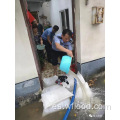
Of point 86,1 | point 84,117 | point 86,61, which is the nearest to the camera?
point 84,117

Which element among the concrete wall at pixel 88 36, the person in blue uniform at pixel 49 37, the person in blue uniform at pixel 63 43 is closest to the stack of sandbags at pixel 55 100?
the person in blue uniform at pixel 63 43

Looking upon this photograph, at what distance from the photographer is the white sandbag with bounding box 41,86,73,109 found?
2.16 m

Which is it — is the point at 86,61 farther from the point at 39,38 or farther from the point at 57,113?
the point at 39,38

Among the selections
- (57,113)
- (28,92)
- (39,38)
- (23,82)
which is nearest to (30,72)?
(23,82)

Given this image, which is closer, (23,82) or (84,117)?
(84,117)

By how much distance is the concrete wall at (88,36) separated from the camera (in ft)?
7.28

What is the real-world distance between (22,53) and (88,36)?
1.86 metres

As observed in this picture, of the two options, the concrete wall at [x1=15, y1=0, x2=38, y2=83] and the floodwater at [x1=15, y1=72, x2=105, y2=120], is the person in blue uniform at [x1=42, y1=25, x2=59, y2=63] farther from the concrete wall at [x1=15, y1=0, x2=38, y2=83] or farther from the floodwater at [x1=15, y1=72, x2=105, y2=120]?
the floodwater at [x1=15, y1=72, x2=105, y2=120]

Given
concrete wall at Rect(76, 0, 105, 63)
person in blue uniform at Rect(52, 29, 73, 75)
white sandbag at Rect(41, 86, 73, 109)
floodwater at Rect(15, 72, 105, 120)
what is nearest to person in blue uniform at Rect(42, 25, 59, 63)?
person in blue uniform at Rect(52, 29, 73, 75)

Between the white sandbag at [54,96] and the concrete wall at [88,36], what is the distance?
1.06m

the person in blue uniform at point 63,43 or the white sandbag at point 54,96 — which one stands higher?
the person in blue uniform at point 63,43

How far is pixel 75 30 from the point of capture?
244 cm

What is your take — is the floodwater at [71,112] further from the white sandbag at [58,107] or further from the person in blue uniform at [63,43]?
the person in blue uniform at [63,43]

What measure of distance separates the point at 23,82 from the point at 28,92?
0.37m
